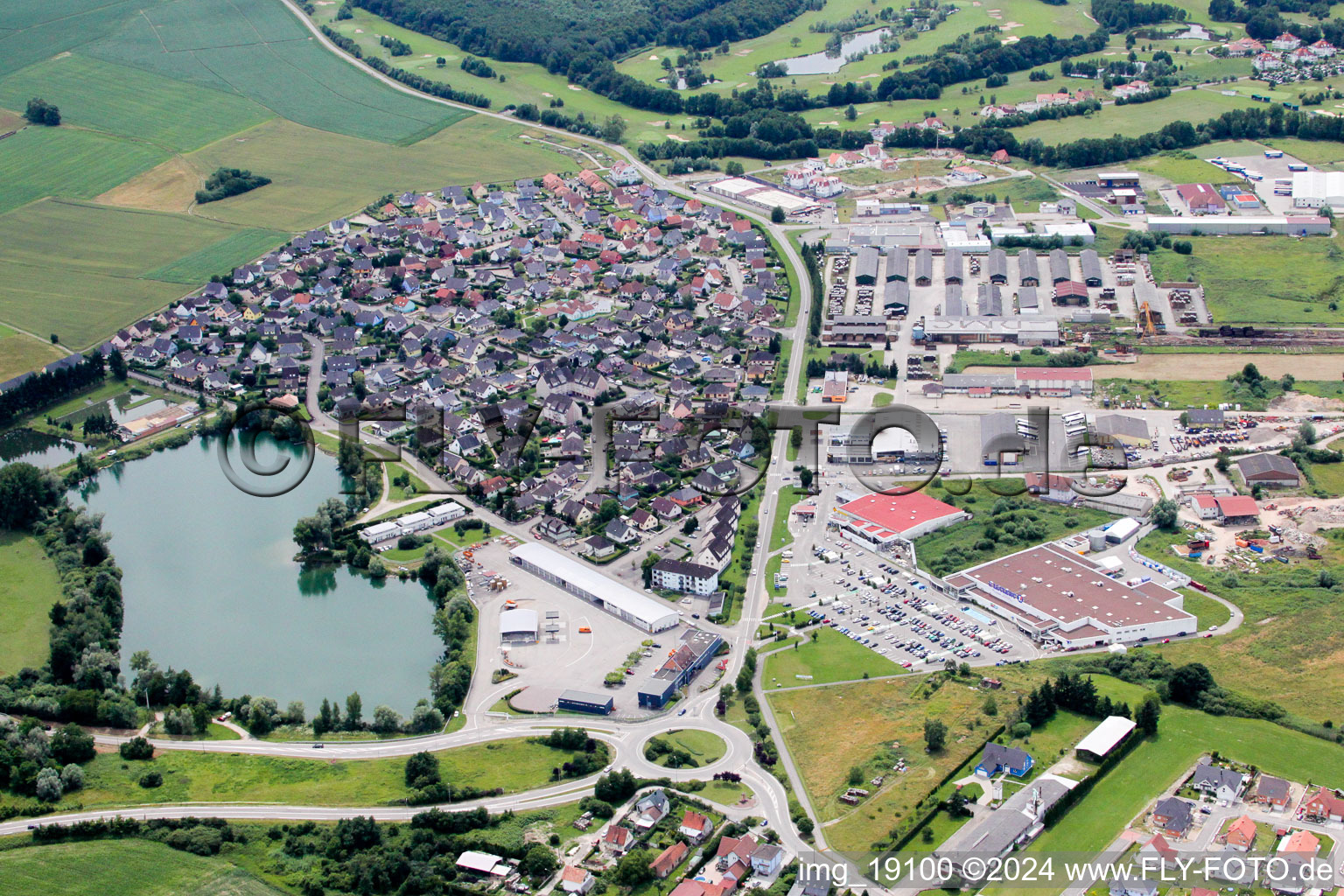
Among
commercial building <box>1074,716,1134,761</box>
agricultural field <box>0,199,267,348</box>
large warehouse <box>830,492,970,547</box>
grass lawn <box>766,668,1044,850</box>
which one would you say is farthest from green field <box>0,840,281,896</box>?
agricultural field <box>0,199,267,348</box>

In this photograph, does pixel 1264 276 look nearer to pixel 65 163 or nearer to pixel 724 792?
pixel 724 792

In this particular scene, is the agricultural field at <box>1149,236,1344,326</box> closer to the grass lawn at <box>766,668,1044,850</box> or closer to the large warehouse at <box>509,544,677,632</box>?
the grass lawn at <box>766,668,1044,850</box>

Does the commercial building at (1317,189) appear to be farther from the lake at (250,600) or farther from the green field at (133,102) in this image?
the green field at (133,102)

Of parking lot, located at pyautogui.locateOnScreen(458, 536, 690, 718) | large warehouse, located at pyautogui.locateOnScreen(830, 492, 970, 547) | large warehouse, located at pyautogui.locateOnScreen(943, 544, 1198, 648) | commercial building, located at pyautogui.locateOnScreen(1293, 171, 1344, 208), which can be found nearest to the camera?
parking lot, located at pyautogui.locateOnScreen(458, 536, 690, 718)

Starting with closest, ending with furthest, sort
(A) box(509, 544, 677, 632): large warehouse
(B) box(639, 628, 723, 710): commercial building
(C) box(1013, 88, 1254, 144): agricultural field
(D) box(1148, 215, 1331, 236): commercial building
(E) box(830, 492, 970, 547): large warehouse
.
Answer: (B) box(639, 628, 723, 710): commercial building → (A) box(509, 544, 677, 632): large warehouse → (E) box(830, 492, 970, 547): large warehouse → (D) box(1148, 215, 1331, 236): commercial building → (C) box(1013, 88, 1254, 144): agricultural field

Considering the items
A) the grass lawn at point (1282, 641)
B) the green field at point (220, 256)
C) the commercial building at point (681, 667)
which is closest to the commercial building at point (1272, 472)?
the grass lawn at point (1282, 641)
